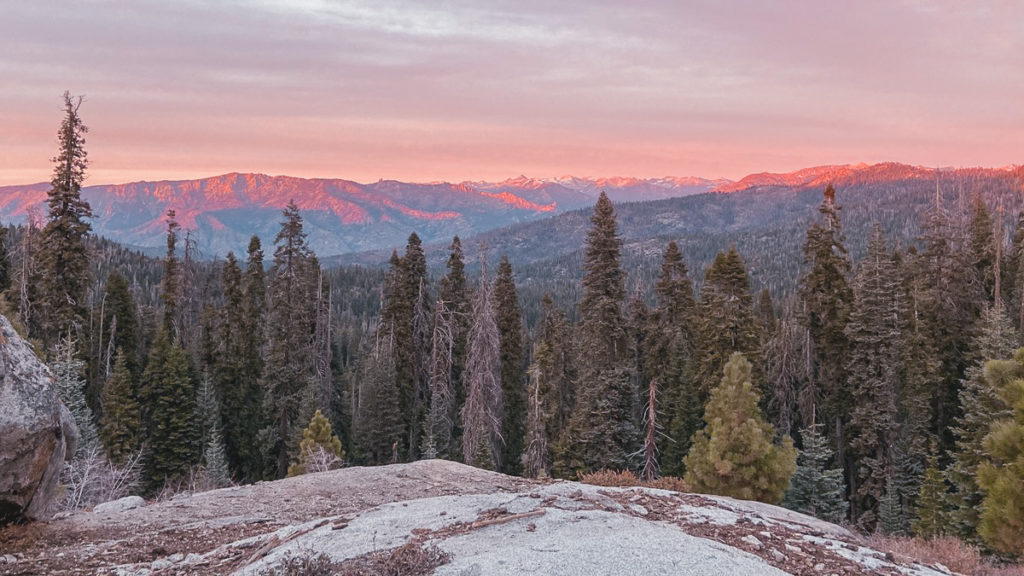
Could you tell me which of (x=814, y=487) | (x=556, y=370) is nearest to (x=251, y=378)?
(x=556, y=370)

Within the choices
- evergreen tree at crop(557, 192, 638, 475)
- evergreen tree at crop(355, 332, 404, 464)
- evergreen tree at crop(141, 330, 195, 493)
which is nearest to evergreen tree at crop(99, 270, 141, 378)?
evergreen tree at crop(141, 330, 195, 493)

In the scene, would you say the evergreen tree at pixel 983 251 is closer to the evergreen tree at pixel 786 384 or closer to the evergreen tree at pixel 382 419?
the evergreen tree at pixel 786 384

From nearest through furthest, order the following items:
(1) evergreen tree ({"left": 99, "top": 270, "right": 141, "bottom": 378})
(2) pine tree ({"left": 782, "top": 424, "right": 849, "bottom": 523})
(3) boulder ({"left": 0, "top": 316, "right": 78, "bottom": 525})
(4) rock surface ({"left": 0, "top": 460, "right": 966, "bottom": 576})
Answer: (4) rock surface ({"left": 0, "top": 460, "right": 966, "bottom": 576}) → (3) boulder ({"left": 0, "top": 316, "right": 78, "bottom": 525}) → (2) pine tree ({"left": 782, "top": 424, "right": 849, "bottom": 523}) → (1) evergreen tree ({"left": 99, "top": 270, "right": 141, "bottom": 378})

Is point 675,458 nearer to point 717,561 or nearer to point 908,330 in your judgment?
point 908,330

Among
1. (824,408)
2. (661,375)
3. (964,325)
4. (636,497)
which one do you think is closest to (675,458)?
(661,375)

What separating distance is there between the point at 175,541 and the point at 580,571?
21.3 feet

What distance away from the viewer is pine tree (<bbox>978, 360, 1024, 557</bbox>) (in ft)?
45.9

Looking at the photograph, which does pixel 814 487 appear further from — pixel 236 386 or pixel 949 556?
pixel 236 386

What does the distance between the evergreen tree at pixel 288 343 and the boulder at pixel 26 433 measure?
87.0 ft

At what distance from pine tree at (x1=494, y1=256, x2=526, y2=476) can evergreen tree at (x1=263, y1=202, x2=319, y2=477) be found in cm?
1246

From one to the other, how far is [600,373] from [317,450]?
12.9 m

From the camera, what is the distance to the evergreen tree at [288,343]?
37.4 m

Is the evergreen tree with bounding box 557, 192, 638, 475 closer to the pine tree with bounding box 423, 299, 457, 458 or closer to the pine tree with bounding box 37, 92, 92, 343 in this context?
the pine tree with bounding box 423, 299, 457, 458

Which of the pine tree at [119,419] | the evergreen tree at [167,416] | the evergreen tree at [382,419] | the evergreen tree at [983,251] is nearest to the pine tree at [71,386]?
the pine tree at [119,419]
